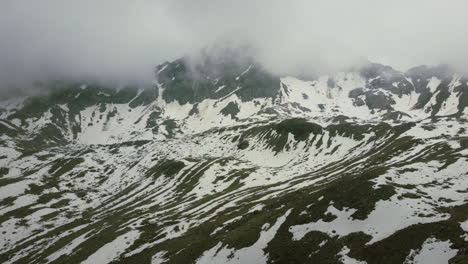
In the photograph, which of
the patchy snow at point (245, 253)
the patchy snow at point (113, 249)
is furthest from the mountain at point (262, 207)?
the patchy snow at point (113, 249)

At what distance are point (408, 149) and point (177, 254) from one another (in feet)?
269

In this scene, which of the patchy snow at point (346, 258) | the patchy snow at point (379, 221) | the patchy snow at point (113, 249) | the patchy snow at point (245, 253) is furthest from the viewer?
the patchy snow at point (113, 249)

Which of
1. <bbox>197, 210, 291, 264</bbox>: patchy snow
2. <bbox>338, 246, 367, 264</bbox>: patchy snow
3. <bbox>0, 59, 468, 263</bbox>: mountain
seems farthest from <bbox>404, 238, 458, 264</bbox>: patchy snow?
<bbox>197, 210, 291, 264</bbox>: patchy snow

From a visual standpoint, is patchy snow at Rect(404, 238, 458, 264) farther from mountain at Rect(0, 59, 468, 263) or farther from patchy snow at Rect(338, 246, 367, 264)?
patchy snow at Rect(338, 246, 367, 264)

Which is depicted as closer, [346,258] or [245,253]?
[346,258]

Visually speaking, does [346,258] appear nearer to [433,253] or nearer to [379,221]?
[433,253]

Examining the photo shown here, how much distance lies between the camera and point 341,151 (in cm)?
16425

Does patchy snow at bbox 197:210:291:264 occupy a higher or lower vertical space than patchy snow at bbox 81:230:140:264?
lower

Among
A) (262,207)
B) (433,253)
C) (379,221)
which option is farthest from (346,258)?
(262,207)

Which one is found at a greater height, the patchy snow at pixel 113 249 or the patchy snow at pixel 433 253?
the patchy snow at pixel 113 249

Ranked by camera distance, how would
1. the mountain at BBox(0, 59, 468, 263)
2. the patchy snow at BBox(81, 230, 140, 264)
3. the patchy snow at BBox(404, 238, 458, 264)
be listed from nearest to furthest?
the patchy snow at BBox(404, 238, 458, 264), the mountain at BBox(0, 59, 468, 263), the patchy snow at BBox(81, 230, 140, 264)

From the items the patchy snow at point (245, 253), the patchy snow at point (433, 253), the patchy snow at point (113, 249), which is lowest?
the patchy snow at point (433, 253)

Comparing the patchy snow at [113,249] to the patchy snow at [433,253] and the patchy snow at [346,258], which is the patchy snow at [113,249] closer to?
the patchy snow at [346,258]

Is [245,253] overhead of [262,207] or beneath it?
overhead
